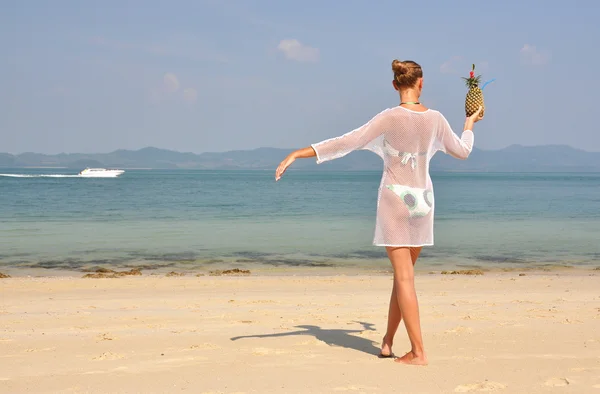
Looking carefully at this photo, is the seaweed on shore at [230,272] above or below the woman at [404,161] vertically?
below

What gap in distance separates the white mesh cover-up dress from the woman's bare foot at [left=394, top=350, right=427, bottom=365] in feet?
2.79

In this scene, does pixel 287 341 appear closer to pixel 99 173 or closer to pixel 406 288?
pixel 406 288

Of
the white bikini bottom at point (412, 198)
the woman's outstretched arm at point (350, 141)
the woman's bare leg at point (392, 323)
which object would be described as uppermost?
the woman's outstretched arm at point (350, 141)

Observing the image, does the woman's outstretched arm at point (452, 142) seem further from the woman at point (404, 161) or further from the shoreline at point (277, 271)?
the shoreline at point (277, 271)

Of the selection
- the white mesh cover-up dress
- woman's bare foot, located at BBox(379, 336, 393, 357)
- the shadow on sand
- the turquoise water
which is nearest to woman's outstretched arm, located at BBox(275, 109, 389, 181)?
the white mesh cover-up dress

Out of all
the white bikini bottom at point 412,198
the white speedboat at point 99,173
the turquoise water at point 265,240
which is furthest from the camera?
the white speedboat at point 99,173

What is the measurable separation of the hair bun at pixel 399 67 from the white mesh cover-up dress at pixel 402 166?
0.85 ft

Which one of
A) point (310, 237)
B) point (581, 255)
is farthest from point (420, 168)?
point (310, 237)

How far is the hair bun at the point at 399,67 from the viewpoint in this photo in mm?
5195

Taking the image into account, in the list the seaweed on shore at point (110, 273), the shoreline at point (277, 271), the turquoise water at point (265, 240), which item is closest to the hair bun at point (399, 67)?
the shoreline at point (277, 271)

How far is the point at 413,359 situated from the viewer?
539cm

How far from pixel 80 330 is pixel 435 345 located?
11.1ft

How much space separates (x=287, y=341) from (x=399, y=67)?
2587mm

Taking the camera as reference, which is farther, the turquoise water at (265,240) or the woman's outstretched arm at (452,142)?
the turquoise water at (265,240)
